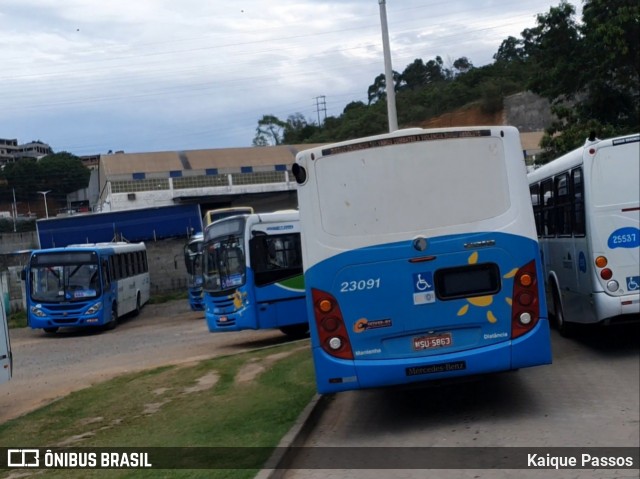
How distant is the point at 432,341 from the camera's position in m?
8.55

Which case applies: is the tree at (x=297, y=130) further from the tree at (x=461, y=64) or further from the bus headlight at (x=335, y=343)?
the bus headlight at (x=335, y=343)

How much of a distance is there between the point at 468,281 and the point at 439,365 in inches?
37.2

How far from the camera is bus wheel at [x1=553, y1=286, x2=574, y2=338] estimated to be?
45.7 feet

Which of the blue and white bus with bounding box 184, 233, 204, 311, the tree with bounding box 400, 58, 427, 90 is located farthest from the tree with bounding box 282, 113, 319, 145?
the blue and white bus with bounding box 184, 233, 204, 311

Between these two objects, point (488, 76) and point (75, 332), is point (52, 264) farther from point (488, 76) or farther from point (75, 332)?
point (488, 76)

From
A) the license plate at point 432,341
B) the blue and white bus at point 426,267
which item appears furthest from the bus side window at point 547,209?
the license plate at point 432,341

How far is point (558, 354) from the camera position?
41.6 ft

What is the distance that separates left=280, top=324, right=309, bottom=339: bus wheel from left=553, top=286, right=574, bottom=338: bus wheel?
737 cm

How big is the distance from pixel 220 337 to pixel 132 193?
36.6m

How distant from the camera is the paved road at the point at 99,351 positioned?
16.3 m

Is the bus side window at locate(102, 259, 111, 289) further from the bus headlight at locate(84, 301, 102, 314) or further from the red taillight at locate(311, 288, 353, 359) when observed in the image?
the red taillight at locate(311, 288, 353, 359)

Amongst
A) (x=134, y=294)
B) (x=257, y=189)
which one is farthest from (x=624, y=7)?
(x=257, y=189)

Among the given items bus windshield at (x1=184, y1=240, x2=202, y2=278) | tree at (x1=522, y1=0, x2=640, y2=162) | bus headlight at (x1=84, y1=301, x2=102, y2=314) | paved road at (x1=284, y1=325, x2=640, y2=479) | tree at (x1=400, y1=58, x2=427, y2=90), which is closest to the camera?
paved road at (x1=284, y1=325, x2=640, y2=479)

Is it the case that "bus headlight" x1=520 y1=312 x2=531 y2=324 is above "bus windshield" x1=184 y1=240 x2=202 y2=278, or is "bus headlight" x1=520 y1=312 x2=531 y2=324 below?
above
